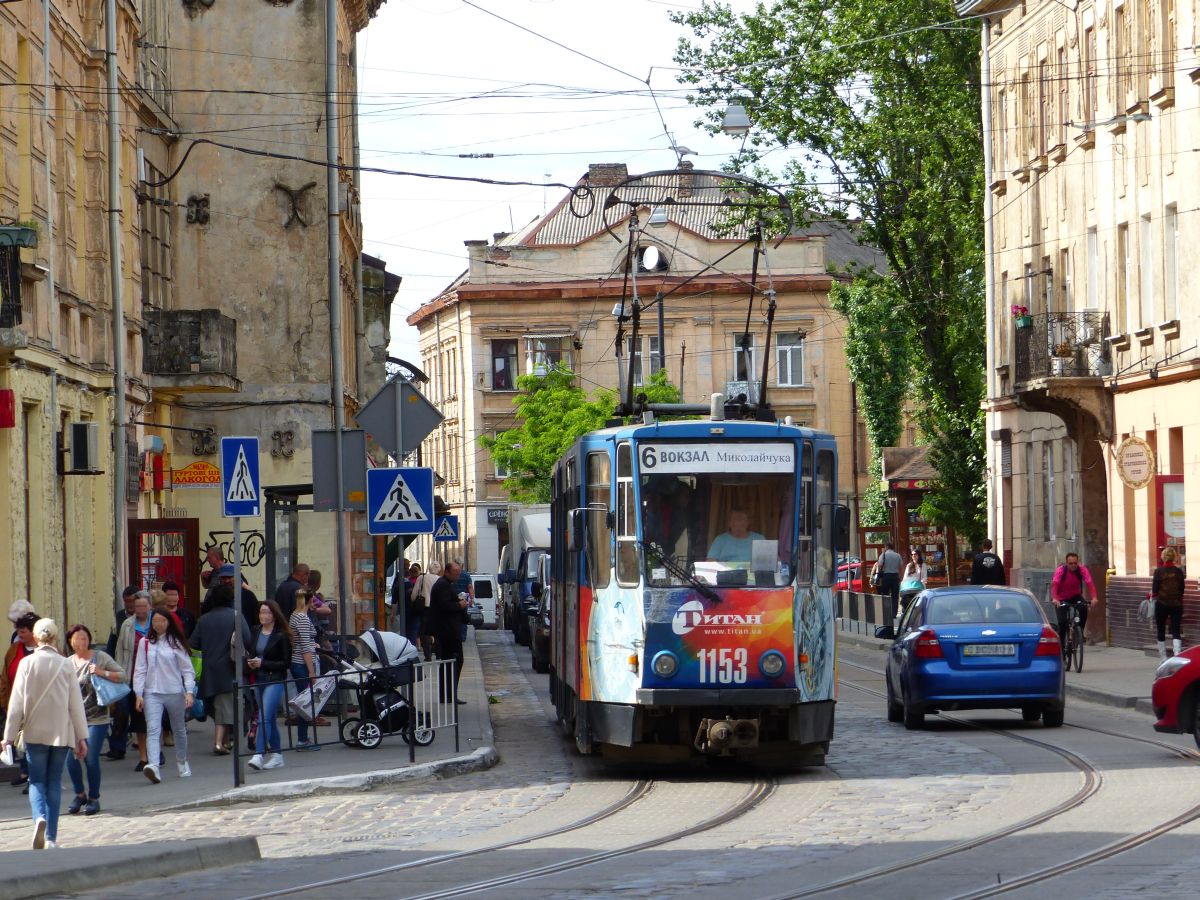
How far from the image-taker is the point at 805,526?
708 inches

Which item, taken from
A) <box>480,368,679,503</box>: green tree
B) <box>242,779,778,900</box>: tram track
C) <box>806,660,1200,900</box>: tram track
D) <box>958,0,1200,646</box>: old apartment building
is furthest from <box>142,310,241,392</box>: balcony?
<box>480,368,679,503</box>: green tree

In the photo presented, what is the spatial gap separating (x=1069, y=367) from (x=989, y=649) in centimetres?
1841

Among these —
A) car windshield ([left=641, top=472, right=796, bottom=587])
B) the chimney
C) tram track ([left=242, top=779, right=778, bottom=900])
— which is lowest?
tram track ([left=242, top=779, right=778, bottom=900])

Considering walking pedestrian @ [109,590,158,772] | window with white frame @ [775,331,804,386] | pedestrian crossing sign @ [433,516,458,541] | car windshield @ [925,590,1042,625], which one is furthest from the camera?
window with white frame @ [775,331,804,386]

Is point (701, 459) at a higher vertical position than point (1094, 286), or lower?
lower

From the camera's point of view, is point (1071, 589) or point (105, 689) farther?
point (1071, 589)

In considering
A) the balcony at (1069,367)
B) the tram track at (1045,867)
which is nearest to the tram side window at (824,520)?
the tram track at (1045,867)

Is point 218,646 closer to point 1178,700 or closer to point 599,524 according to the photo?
point 599,524

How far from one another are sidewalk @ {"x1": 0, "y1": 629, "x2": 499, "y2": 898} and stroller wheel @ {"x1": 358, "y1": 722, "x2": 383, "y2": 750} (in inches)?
3.6

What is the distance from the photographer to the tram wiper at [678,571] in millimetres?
17625

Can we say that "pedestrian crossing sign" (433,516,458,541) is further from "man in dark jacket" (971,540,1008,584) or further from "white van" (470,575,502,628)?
"white van" (470,575,502,628)

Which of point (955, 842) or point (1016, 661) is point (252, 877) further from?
point (1016, 661)

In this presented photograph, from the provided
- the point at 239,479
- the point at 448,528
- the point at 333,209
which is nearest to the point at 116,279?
the point at 239,479

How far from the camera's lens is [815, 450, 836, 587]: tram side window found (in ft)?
59.1
